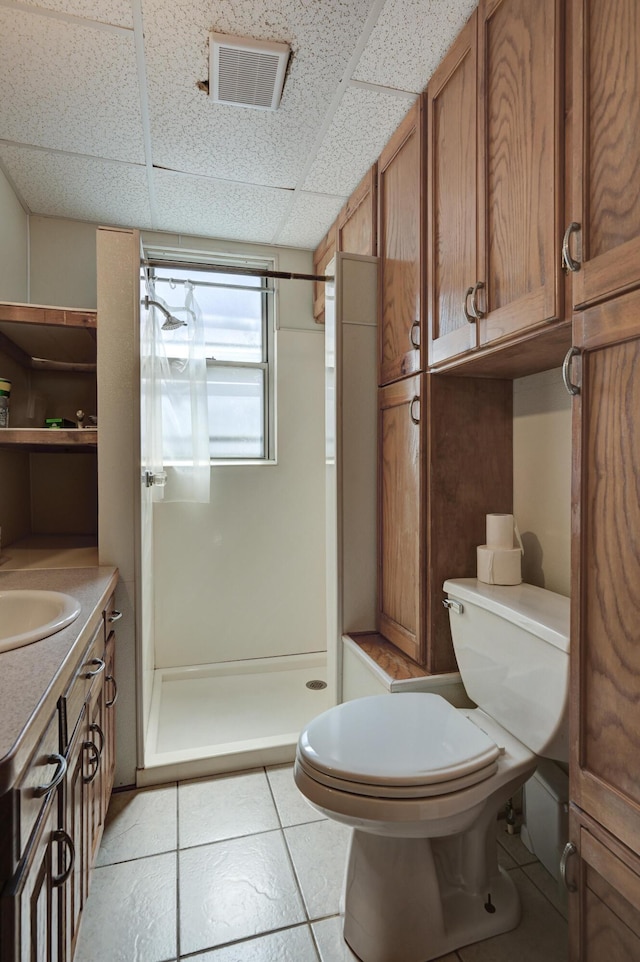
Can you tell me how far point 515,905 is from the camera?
1253 millimetres

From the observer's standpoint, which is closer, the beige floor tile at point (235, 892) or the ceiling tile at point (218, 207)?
Result: the beige floor tile at point (235, 892)

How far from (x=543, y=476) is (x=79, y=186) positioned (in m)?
2.20

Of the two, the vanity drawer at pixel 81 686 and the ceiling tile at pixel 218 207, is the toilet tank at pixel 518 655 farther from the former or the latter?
the ceiling tile at pixel 218 207

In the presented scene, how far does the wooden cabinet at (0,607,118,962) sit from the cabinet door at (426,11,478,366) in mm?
1292

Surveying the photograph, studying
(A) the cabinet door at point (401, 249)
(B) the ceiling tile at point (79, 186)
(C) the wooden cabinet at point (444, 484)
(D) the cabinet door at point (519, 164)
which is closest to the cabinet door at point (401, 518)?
(C) the wooden cabinet at point (444, 484)

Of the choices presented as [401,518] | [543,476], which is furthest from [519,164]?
[401,518]

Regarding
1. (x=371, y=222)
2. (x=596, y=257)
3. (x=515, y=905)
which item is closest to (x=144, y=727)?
(x=515, y=905)

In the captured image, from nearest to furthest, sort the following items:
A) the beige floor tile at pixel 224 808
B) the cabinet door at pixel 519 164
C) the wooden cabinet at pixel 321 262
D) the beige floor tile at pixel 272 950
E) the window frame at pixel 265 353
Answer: the cabinet door at pixel 519 164, the beige floor tile at pixel 272 950, the beige floor tile at pixel 224 808, the wooden cabinet at pixel 321 262, the window frame at pixel 265 353

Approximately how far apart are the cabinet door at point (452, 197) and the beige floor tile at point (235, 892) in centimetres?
156

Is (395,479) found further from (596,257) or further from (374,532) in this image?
(596,257)

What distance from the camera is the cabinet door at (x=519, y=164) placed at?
1.05 metres

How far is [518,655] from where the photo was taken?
1238 mm

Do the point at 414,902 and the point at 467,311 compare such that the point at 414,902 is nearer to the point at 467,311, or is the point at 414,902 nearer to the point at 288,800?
the point at 288,800

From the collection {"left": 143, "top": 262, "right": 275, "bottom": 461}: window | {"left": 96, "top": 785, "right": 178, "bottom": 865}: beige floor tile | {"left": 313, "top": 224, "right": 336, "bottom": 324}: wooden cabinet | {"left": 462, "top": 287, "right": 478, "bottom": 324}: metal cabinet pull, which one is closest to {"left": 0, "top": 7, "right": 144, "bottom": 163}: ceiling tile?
{"left": 143, "top": 262, "right": 275, "bottom": 461}: window
